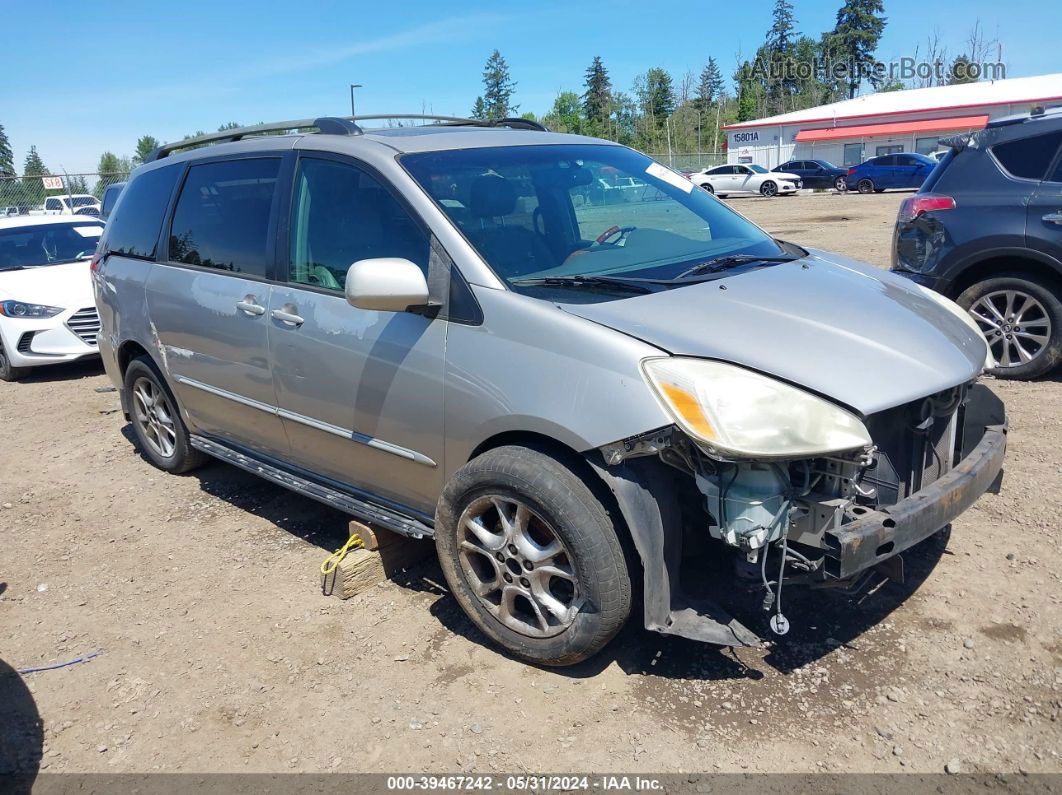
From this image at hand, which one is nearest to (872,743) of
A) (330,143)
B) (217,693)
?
(217,693)

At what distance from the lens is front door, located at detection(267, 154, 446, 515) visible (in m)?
3.39

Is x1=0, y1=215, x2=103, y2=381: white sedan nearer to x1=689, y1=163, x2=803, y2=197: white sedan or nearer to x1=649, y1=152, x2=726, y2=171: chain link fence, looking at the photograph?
x1=689, y1=163, x2=803, y2=197: white sedan

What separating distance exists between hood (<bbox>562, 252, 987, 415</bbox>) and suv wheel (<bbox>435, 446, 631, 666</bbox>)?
0.62 metres

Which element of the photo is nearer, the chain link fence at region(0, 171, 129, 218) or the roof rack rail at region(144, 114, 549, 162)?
the roof rack rail at region(144, 114, 549, 162)

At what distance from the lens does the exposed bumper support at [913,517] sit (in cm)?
265

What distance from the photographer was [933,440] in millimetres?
3186

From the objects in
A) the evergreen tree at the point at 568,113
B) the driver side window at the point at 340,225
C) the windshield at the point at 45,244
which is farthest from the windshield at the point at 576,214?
the evergreen tree at the point at 568,113

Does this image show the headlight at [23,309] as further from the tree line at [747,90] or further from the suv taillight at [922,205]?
the tree line at [747,90]

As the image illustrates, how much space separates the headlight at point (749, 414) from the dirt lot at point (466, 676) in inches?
39.2

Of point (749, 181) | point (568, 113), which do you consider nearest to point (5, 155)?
point (568, 113)

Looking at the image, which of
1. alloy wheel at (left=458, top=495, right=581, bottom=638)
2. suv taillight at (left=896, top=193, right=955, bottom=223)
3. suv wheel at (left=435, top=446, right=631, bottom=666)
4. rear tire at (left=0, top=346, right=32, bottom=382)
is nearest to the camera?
suv wheel at (left=435, top=446, right=631, bottom=666)

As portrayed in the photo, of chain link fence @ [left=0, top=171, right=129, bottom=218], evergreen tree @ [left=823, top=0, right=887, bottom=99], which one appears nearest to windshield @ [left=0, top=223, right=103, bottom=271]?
chain link fence @ [left=0, top=171, right=129, bottom=218]

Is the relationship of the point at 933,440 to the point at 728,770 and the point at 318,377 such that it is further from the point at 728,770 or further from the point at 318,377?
the point at 318,377

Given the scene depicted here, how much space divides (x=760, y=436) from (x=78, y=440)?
19.5 ft
